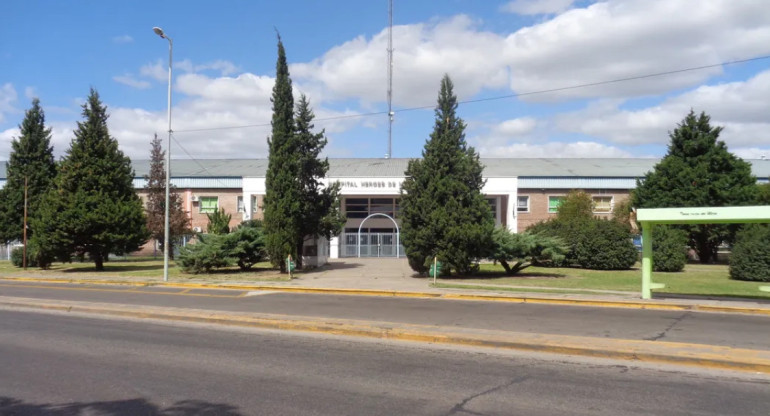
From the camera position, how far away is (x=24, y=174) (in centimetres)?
Result: 3750

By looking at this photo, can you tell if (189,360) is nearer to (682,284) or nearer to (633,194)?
(682,284)

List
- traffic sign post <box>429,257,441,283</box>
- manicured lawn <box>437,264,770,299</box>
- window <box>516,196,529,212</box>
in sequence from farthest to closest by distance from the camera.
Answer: window <box>516,196,529,212</box>
traffic sign post <box>429,257,441,283</box>
manicured lawn <box>437,264,770,299</box>

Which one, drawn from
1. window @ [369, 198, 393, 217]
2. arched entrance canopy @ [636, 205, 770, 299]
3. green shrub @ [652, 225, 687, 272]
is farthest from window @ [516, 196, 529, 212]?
arched entrance canopy @ [636, 205, 770, 299]

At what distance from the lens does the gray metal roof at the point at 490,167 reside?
5106 cm

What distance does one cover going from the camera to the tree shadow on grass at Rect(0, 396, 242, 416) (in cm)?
601

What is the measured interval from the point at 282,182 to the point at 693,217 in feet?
56.0

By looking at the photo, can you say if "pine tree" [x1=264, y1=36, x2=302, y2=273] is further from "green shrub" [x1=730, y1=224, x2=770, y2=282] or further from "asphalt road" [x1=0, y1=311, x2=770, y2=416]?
"green shrub" [x1=730, y1=224, x2=770, y2=282]

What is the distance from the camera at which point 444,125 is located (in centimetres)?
2461

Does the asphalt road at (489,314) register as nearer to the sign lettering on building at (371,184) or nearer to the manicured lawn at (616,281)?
the manicured lawn at (616,281)

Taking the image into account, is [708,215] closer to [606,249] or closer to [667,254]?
[606,249]

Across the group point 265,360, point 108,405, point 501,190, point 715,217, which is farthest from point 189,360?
point 501,190

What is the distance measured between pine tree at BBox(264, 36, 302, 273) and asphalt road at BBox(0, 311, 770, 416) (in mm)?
16625

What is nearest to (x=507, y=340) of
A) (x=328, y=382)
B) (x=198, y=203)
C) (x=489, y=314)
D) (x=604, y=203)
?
(x=328, y=382)

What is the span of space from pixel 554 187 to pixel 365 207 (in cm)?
1583
